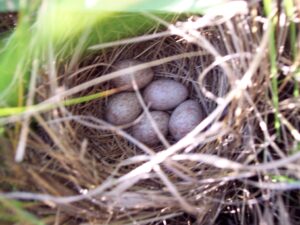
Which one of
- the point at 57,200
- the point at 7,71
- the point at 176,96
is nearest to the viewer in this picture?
the point at 57,200

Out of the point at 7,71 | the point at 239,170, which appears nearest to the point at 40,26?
the point at 7,71

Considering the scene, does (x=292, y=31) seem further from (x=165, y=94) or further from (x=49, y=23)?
(x=49, y=23)

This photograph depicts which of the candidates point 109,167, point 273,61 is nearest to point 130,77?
point 109,167

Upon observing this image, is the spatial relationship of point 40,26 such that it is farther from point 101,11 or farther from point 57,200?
point 57,200

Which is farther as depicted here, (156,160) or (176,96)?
(176,96)

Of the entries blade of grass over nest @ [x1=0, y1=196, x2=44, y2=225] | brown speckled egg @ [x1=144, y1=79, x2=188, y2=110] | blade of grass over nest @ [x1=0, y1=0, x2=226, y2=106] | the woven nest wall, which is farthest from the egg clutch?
blade of grass over nest @ [x1=0, y1=196, x2=44, y2=225]

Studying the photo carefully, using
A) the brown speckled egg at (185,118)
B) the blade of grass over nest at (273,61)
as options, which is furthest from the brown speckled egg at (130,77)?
the blade of grass over nest at (273,61)
